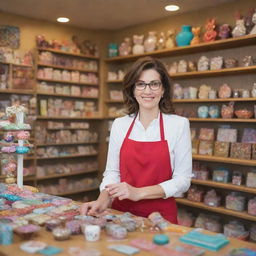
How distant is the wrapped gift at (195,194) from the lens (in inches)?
191

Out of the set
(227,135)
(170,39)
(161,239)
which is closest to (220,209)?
(227,135)

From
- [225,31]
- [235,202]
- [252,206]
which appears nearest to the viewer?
[252,206]

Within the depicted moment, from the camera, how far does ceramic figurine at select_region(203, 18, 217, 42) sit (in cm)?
473

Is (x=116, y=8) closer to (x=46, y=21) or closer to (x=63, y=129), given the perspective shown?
(x=46, y=21)

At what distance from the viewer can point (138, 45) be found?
18.7 feet

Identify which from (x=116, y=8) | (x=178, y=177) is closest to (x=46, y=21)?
(x=116, y=8)

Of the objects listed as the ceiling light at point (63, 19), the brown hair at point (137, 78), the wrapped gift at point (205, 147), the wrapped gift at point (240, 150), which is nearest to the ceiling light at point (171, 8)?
the ceiling light at point (63, 19)

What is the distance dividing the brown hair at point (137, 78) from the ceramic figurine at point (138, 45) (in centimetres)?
337

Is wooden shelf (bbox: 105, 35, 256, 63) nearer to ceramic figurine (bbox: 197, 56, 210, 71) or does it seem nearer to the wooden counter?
ceramic figurine (bbox: 197, 56, 210, 71)

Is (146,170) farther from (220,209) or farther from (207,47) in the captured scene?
(207,47)

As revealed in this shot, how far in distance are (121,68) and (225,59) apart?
2.17 metres

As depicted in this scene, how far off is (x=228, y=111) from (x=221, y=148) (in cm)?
49

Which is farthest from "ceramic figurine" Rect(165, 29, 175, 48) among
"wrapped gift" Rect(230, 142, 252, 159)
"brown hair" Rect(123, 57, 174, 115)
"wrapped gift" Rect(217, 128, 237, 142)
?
"brown hair" Rect(123, 57, 174, 115)

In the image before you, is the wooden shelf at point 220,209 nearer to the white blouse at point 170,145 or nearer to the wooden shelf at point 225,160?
the wooden shelf at point 225,160
